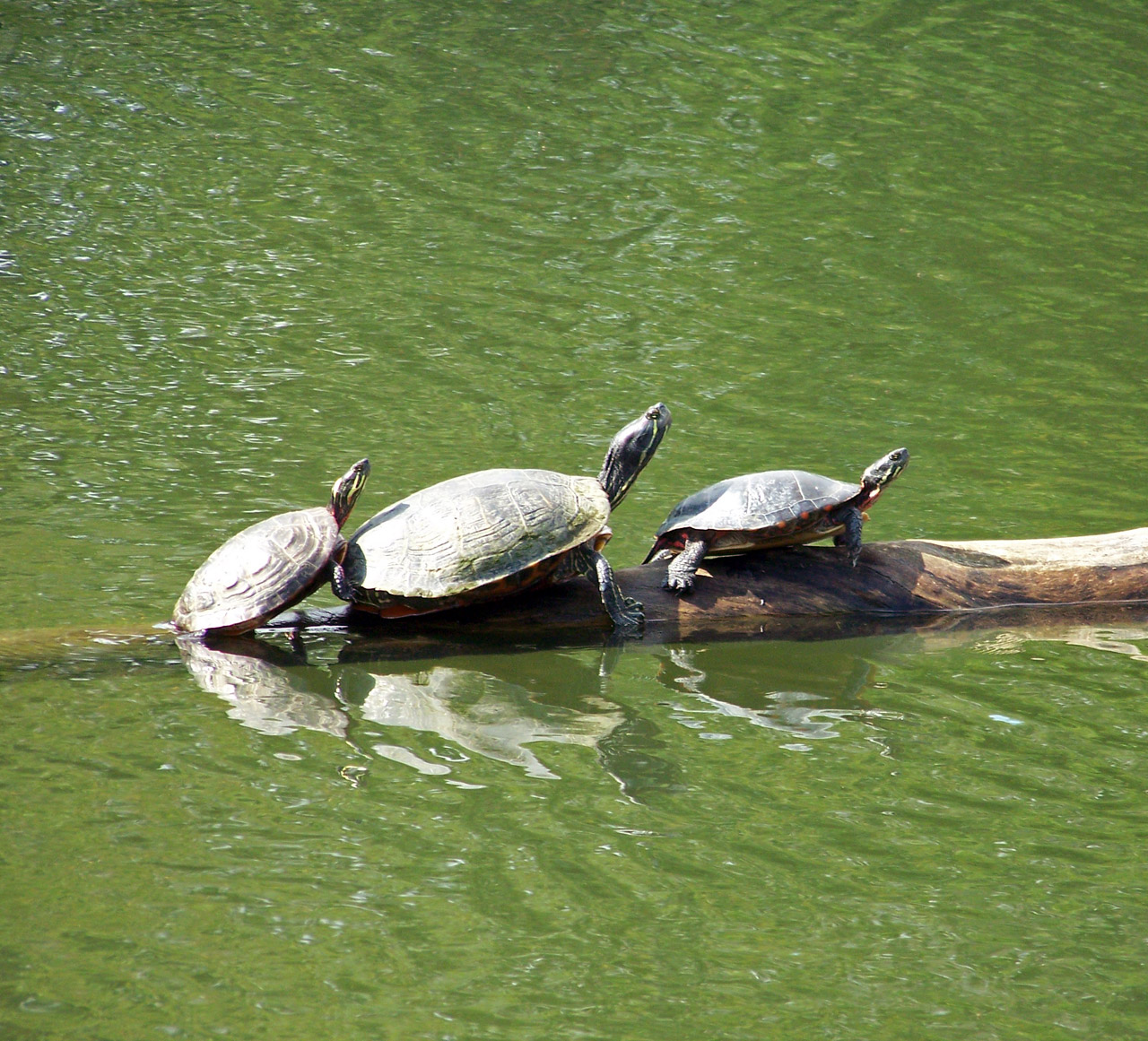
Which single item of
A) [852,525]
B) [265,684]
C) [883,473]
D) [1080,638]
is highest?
[883,473]

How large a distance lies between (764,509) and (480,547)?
106cm

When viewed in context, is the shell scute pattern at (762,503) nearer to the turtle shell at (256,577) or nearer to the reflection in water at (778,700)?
the reflection in water at (778,700)

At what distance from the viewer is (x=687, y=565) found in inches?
203

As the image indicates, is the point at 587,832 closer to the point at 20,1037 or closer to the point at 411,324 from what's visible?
the point at 20,1037

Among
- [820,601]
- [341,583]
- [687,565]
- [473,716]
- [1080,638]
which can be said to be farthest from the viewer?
[1080,638]

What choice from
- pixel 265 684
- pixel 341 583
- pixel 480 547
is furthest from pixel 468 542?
pixel 265 684

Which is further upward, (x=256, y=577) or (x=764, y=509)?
(x=764, y=509)

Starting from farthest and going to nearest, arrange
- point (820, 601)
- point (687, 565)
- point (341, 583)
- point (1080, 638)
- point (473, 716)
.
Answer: point (1080, 638), point (820, 601), point (687, 565), point (341, 583), point (473, 716)

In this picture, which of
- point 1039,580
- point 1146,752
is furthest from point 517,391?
point 1146,752

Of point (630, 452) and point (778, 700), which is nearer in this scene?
point (778, 700)

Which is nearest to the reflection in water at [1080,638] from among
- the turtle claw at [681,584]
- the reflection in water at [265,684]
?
the turtle claw at [681,584]

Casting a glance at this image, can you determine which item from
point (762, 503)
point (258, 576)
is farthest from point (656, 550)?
point (258, 576)

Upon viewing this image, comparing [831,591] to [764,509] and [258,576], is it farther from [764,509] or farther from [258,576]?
[258,576]

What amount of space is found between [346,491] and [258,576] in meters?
0.54
